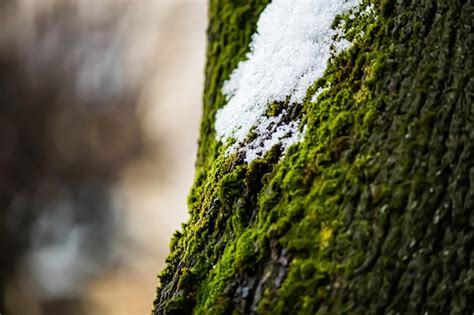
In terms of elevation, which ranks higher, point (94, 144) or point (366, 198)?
point (94, 144)

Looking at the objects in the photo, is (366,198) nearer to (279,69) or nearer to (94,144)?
(279,69)

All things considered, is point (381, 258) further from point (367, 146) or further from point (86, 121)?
point (86, 121)

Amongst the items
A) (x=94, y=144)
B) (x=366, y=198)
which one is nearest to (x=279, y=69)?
(x=366, y=198)

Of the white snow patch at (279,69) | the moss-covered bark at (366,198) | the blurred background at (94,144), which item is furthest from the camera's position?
the blurred background at (94,144)

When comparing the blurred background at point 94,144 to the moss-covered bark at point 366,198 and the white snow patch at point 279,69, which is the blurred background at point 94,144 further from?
the moss-covered bark at point 366,198

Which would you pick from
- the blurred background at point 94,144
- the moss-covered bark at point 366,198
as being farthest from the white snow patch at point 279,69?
the blurred background at point 94,144

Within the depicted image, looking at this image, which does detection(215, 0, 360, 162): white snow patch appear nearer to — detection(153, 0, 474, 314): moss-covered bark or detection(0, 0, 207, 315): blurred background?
detection(153, 0, 474, 314): moss-covered bark

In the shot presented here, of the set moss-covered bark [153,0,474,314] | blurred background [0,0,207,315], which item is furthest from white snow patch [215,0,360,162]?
blurred background [0,0,207,315]
